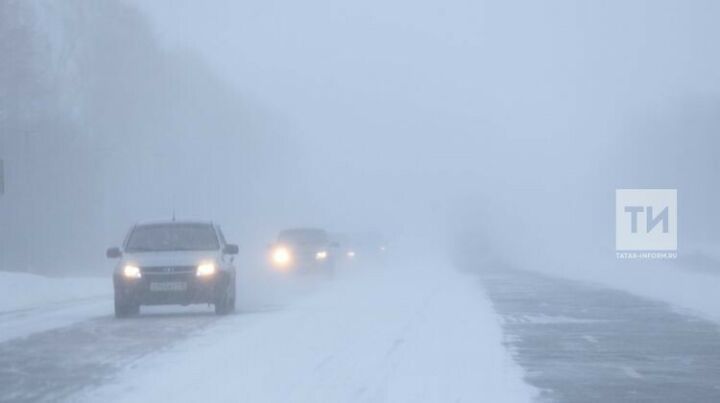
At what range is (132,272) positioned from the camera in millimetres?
24562

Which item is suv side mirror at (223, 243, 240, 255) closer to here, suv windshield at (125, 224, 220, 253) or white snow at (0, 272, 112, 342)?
suv windshield at (125, 224, 220, 253)

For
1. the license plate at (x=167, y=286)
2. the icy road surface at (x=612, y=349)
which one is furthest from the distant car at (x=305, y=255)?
the license plate at (x=167, y=286)

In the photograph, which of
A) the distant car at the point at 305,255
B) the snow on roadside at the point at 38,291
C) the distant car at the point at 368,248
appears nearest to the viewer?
the snow on roadside at the point at 38,291

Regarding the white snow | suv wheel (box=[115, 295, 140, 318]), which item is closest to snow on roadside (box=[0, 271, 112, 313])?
the white snow

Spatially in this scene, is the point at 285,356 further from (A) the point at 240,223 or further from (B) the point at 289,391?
(A) the point at 240,223

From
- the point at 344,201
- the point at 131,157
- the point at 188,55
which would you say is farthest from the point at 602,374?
the point at 344,201

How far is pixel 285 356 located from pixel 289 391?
3.49 m

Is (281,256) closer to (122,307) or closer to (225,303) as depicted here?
(225,303)

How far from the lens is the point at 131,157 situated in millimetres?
83625

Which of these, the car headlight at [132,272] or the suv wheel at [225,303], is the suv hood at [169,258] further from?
the suv wheel at [225,303]

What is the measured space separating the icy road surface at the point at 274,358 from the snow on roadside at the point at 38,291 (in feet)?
20.2

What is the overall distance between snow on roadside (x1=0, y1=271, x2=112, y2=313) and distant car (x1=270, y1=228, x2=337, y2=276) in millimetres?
8673

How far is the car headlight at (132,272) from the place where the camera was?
2452cm

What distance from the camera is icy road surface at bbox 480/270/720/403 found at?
43.7ft
